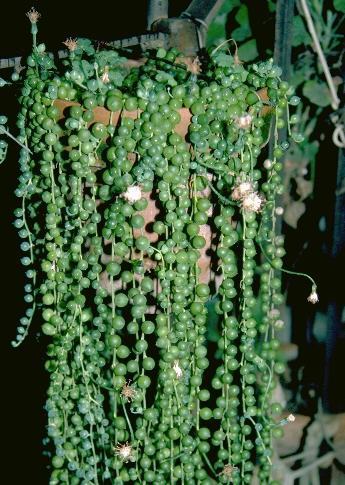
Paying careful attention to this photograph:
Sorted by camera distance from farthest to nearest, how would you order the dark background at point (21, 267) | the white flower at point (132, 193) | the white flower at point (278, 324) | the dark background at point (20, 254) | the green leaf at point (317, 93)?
the dark background at point (21, 267)
the dark background at point (20, 254)
the green leaf at point (317, 93)
the white flower at point (278, 324)
the white flower at point (132, 193)

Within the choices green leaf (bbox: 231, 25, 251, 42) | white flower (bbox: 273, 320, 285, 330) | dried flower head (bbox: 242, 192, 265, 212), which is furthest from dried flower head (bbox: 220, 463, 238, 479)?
green leaf (bbox: 231, 25, 251, 42)

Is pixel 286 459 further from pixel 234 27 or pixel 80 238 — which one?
pixel 234 27

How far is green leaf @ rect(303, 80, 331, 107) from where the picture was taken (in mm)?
1474

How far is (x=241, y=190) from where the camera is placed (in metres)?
0.83

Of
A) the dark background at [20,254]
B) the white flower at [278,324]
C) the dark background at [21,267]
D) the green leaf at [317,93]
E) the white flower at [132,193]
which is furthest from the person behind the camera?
the dark background at [21,267]

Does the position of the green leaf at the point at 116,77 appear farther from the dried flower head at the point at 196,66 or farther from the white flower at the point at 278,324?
the white flower at the point at 278,324

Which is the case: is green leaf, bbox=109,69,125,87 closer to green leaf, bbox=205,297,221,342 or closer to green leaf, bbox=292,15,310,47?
green leaf, bbox=292,15,310,47

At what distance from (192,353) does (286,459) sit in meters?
0.65

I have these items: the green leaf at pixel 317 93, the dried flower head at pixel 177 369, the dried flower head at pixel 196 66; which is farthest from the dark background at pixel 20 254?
the dried flower head at pixel 177 369

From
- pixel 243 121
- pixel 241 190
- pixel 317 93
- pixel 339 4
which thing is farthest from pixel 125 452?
pixel 339 4

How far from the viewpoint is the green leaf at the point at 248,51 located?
156 centimetres

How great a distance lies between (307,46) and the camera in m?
1.65

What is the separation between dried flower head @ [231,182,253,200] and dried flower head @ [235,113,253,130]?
9 cm

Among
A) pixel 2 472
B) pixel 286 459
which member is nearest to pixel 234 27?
pixel 286 459
